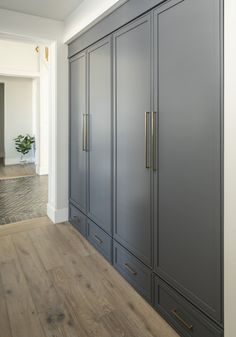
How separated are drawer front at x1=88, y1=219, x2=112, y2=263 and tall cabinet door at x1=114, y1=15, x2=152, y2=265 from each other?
215 mm

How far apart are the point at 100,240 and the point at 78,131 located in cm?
126

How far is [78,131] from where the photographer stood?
315 centimetres

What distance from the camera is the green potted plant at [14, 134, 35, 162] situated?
301 inches

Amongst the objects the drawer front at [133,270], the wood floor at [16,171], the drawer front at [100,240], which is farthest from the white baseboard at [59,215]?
the wood floor at [16,171]

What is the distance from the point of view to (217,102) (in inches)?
54.4

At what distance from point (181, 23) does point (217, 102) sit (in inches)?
22.0

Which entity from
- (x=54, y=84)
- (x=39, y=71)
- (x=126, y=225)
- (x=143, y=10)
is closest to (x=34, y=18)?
(x=54, y=84)

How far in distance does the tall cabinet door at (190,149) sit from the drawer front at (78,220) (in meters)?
1.34

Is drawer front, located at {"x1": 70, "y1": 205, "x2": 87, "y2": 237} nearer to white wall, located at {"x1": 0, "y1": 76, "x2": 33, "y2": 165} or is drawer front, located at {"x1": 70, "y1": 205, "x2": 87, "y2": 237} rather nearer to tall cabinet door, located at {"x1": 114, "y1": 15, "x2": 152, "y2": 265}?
tall cabinet door, located at {"x1": 114, "y1": 15, "x2": 152, "y2": 265}

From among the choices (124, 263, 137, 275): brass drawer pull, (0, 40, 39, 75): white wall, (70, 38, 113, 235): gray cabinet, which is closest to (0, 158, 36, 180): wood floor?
(0, 40, 39, 75): white wall

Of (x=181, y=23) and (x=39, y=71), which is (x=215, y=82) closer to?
(x=181, y=23)

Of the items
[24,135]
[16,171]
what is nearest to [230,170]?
[16,171]

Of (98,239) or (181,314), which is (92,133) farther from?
(181,314)

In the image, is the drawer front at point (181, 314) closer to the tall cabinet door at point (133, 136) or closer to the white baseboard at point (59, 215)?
the tall cabinet door at point (133, 136)
